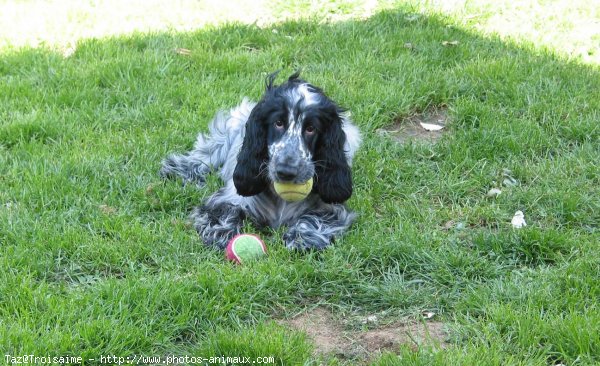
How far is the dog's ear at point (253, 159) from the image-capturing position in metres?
4.89

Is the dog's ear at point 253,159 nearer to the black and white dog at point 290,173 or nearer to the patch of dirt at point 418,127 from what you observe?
the black and white dog at point 290,173

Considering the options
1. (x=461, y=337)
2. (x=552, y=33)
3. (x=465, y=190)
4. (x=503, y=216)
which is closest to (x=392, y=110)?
(x=465, y=190)

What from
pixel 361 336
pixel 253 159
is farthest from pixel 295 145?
pixel 361 336

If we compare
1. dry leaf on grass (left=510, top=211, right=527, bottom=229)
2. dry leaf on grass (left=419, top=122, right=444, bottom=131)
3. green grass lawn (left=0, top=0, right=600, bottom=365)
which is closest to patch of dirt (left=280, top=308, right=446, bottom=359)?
green grass lawn (left=0, top=0, right=600, bottom=365)

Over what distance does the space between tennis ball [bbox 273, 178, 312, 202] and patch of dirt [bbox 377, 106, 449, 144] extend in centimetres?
160

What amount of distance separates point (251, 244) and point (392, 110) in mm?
2456

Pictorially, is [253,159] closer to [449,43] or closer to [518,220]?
[518,220]

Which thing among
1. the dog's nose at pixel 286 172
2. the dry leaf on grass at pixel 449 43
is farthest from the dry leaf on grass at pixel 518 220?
the dry leaf on grass at pixel 449 43

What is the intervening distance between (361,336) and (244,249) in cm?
92

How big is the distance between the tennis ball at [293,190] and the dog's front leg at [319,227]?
161 millimetres

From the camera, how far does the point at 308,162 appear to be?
4.74 m

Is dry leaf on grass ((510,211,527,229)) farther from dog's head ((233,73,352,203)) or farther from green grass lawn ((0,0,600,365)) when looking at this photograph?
dog's head ((233,73,352,203))

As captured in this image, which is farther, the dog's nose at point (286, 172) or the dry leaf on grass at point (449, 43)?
the dry leaf on grass at point (449, 43)

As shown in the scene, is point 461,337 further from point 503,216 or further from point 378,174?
point 378,174
